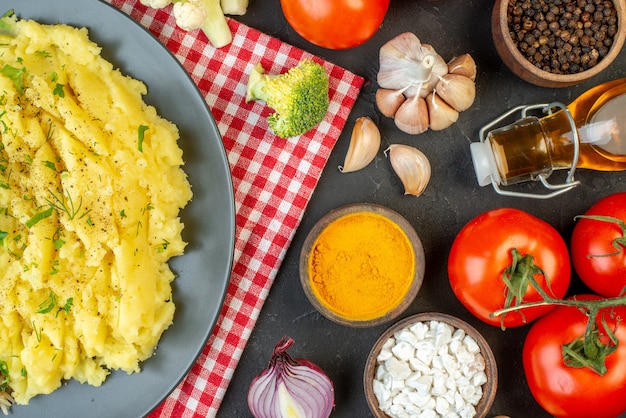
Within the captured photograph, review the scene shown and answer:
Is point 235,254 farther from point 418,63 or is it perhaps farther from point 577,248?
point 577,248

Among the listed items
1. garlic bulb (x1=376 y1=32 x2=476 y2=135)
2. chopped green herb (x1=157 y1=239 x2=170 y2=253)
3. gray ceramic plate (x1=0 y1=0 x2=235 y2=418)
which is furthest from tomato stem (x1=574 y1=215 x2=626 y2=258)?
A: chopped green herb (x1=157 y1=239 x2=170 y2=253)

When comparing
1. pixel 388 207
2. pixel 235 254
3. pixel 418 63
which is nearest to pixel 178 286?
pixel 235 254

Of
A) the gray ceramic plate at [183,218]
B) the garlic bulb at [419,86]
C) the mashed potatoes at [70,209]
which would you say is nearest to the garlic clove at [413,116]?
the garlic bulb at [419,86]

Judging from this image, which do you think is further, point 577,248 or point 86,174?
point 577,248

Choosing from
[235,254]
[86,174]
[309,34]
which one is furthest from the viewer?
[235,254]

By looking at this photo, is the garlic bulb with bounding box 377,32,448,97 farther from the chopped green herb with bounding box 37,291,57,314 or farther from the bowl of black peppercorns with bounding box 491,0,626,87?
the chopped green herb with bounding box 37,291,57,314

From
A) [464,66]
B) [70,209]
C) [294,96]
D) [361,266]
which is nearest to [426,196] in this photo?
[361,266]
